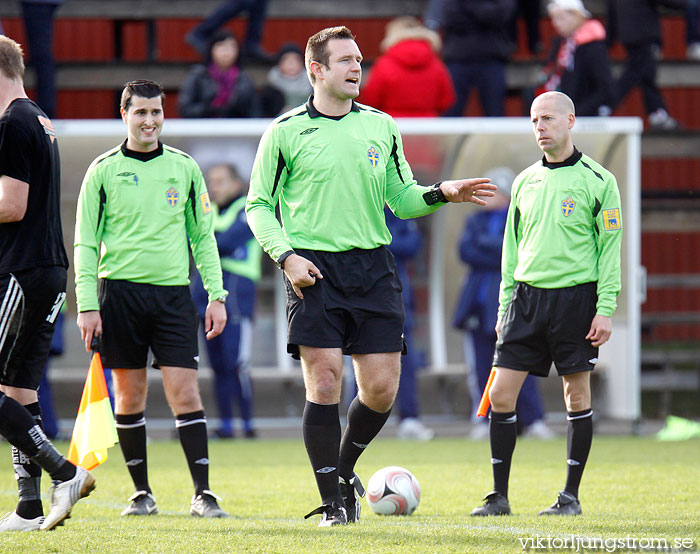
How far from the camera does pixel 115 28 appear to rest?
1477cm

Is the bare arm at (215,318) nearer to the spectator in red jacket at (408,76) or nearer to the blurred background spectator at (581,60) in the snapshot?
the spectator in red jacket at (408,76)

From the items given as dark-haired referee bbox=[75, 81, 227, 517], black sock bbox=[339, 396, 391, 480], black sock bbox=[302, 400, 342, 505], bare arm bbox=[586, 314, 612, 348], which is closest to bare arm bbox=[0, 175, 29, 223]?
dark-haired referee bbox=[75, 81, 227, 517]

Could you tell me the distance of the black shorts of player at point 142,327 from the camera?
588cm

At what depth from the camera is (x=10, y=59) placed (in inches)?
203

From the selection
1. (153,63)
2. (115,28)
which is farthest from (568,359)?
(115,28)

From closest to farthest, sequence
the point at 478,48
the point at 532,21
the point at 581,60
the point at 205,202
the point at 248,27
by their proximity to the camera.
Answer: the point at 205,202, the point at 581,60, the point at 478,48, the point at 248,27, the point at 532,21

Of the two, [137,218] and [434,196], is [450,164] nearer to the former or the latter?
[137,218]

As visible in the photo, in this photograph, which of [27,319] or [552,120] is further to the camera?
[552,120]

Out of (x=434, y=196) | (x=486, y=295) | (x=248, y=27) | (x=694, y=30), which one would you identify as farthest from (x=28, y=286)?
(x=694, y=30)

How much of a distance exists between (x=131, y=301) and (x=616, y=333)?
6.78 meters

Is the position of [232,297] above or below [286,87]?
below

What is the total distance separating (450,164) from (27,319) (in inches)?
280

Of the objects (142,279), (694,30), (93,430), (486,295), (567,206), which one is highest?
(694,30)

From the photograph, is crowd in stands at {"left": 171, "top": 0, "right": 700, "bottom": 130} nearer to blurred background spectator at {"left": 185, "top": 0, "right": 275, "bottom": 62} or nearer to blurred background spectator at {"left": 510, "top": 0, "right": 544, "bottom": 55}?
blurred background spectator at {"left": 185, "top": 0, "right": 275, "bottom": 62}
